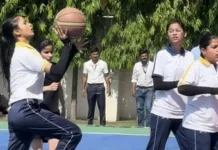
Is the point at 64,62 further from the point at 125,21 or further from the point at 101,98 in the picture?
the point at 125,21

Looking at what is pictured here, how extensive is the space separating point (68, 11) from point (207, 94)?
1.73 metres

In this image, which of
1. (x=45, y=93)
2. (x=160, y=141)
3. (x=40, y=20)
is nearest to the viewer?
(x=160, y=141)

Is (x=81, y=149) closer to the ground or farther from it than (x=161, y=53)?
closer to the ground

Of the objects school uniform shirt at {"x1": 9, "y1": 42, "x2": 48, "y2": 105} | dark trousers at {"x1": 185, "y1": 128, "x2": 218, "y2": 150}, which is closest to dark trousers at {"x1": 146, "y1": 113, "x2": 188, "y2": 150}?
dark trousers at {"x1": 185, "y1": 128, "x2": 218, "y2": 150}

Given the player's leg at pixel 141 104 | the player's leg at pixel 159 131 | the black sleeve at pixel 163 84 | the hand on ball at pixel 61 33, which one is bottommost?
the player's leg at pixel 141 104

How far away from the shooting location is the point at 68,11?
7184 mm

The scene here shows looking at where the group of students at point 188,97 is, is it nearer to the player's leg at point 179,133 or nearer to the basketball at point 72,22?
the player's leg at point 179,133

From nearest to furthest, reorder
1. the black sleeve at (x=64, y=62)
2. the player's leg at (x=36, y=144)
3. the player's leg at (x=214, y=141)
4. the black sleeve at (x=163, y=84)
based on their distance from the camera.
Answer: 1. the black sleeve at (x=64, y=62)
2. the player's leg at (x=214, y=141)
3. the black sleeve at (x=163, y=84)
4. the player's leg at (x=36, y=144)

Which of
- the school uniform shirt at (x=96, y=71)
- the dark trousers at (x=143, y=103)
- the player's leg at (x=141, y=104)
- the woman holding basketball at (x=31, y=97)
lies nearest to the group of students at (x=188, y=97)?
the woman holding basketball at (x=31, y=97)

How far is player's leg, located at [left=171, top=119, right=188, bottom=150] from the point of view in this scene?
276 inches

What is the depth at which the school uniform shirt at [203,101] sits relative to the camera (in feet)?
21.5

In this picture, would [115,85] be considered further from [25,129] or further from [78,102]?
[25,129]

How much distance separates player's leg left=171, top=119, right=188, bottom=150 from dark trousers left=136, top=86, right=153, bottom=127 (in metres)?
8.06

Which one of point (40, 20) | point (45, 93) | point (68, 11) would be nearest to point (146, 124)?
point (40, 20)
